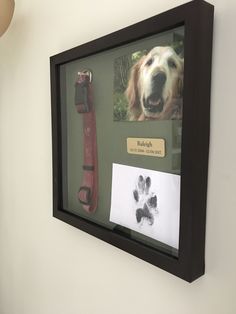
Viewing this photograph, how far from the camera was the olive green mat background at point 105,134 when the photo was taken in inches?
19.1

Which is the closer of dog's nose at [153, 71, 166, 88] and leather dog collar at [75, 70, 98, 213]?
dog's nose at [153, 71, 166, 88]

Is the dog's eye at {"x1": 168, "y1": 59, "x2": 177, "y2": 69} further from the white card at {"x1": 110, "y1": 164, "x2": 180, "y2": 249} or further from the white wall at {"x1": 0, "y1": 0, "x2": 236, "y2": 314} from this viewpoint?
the white card at {"x1": 110, "y1": 164, "x2": 180, "y2": 249}

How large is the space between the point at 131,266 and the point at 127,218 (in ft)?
0.34

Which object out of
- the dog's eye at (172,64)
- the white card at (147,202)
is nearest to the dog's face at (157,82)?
the dog's eye at (172,64)

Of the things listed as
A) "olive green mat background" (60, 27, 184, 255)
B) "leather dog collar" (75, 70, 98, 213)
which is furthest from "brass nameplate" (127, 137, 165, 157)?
"leather dog collar" (75, 70, 98, 213)

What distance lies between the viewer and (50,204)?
33.2 inches

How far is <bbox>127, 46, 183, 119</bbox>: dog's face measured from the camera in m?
0.46

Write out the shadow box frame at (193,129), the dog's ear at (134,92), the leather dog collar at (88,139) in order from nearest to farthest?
1. the shadow box frame at (193,129)
2. the dog's ear at (134,92)
3. the leather dog collar at (88,139)

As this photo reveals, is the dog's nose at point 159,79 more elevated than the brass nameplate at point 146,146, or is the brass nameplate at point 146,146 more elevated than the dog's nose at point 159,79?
the dog's nose at point 159,79

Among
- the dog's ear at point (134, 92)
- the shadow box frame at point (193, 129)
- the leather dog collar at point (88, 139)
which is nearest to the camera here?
the shadow box frame at point (193, 129)

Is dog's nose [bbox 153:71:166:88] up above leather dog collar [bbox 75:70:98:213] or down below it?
above

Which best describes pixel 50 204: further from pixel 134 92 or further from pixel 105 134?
pixel 134 92

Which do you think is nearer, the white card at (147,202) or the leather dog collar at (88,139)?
the white card at (147,202)

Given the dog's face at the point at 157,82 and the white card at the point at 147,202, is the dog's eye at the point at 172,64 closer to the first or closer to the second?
the dog's face at the point at 157,82
